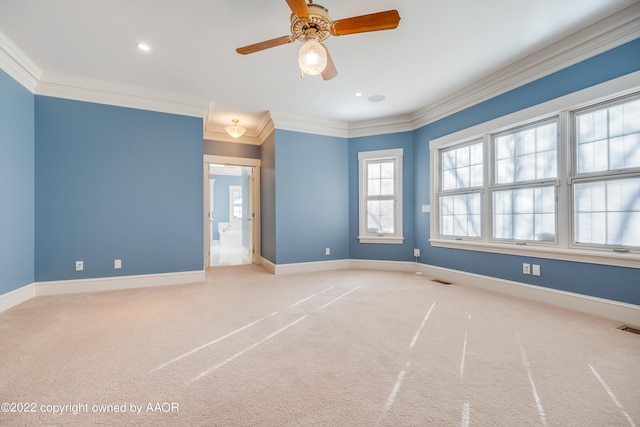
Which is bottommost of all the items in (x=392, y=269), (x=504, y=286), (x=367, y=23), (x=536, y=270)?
(x=392, y=269)

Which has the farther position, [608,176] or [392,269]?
[392,269]

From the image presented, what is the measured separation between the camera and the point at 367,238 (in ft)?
17.6

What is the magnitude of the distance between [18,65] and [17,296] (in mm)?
2624

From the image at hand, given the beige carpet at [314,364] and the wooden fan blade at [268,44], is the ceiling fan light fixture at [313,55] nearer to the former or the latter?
the wooden fan blade at [268,44]

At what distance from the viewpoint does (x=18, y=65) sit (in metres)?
3.13

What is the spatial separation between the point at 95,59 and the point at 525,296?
5.80 m

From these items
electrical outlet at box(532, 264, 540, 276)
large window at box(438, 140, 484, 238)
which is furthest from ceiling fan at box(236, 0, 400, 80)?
electrical outlet at box(532, 264, 540, 276)

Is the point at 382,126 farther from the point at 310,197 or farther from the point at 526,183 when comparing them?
the point at 526,183

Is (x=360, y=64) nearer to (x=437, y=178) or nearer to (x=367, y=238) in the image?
(x=437, y=178)

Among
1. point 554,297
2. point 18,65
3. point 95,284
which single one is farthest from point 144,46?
point 554,297

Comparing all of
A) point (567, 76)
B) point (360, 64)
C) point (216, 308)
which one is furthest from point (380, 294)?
point (567, 76)

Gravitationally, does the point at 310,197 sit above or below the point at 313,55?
below

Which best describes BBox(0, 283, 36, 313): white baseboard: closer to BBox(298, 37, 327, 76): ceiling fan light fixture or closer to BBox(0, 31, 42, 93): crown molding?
BBox(0, 31, 42, 93): crown molding

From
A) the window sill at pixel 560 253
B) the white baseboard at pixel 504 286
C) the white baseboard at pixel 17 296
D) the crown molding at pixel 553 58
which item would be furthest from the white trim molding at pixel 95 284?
the crown molding at pixel 553 58
